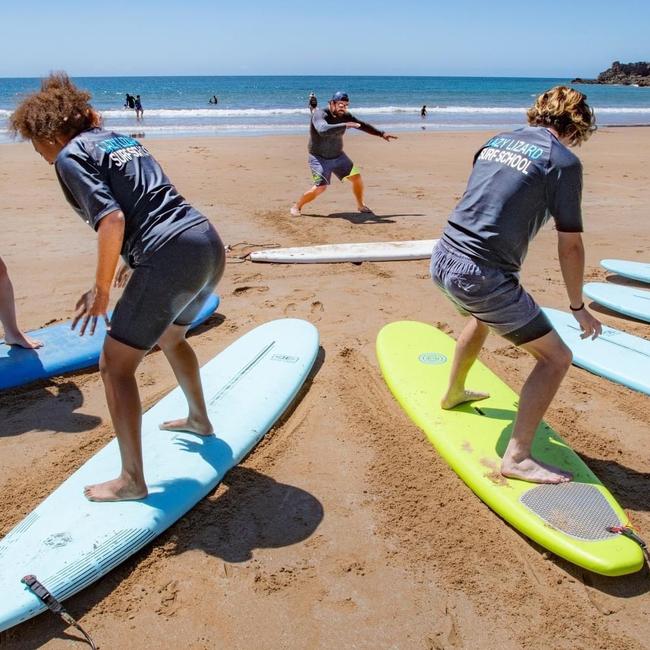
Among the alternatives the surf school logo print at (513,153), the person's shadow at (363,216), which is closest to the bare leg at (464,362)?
the surf school logo print at (513,153)

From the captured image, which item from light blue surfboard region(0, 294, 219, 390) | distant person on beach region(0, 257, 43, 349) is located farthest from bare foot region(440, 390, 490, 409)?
distant person on beach region(0, 257, 43, 349)

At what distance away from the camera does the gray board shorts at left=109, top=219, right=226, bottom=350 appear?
240cm

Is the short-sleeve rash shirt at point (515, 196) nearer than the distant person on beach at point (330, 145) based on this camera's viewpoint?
Yes

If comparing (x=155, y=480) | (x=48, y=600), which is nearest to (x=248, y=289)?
(x=155, y=480)

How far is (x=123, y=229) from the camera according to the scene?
7.41ft

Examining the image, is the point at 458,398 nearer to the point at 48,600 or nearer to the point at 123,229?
the point at 123,229

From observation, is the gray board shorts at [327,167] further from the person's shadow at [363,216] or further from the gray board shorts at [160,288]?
the gray board shorts at [160,288]

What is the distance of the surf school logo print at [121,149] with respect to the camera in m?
2.35

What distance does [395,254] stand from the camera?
637 centimetres

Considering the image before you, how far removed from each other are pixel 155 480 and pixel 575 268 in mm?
2024

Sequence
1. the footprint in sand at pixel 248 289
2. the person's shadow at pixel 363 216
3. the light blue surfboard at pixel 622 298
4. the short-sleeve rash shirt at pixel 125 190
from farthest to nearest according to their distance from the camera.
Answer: the person's shadow at pixel 363 216
the footprint in sand at pixel 248 289
the light blue surfboard at pixel 622 298
the short-sleeve rash shirt at pixel 125 190

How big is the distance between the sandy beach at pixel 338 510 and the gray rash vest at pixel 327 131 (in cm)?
253

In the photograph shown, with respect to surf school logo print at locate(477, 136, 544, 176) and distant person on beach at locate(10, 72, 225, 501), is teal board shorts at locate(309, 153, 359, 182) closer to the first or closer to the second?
surf school logo print at locate(477, 136, 544, 176)

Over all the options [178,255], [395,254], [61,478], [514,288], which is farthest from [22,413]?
[395,254]
